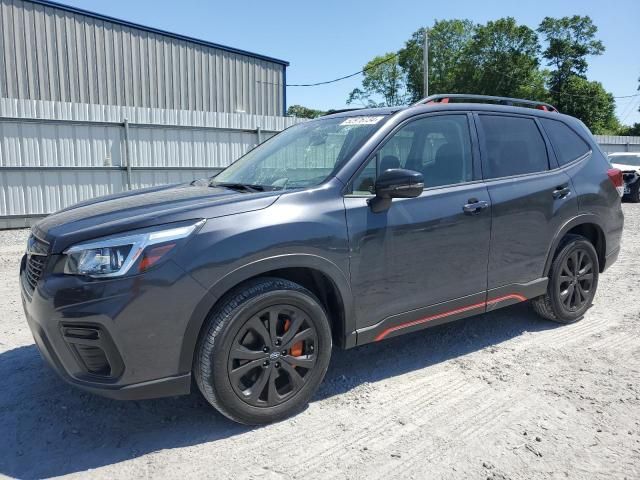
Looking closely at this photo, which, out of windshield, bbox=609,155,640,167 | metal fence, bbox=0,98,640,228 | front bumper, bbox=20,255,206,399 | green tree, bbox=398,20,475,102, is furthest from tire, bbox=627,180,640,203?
green tree, bbox=398,20,475,102

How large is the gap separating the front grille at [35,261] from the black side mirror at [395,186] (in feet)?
6.03

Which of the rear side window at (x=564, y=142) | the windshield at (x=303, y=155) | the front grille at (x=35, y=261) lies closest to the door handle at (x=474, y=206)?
the windshield at (x=303, y=155)

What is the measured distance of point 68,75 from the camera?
17.0 metres

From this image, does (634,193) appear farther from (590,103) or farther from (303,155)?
(590,103)

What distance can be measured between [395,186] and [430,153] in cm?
70

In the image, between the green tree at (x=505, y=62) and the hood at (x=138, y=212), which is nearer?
the hood at (x=138, y=212)

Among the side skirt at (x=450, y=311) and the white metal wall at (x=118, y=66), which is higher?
the white metal wall at (x=118, y=66)

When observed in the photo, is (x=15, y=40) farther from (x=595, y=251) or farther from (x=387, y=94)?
(x=387, y=94)

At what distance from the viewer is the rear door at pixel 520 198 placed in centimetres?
382

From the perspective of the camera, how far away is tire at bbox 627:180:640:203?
55.5 ft

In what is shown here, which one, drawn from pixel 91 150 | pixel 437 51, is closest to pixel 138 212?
pixel 91 150

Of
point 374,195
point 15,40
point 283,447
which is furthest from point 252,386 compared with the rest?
point 15,40

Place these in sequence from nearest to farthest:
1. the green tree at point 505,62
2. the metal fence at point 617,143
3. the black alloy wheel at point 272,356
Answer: the black alloy wheel at point 272,356, the metal fence at point 617,143, the green tree at point 505,62

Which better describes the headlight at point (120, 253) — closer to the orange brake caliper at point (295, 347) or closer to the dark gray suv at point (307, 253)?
the dark gray suv at point (307, 253)
